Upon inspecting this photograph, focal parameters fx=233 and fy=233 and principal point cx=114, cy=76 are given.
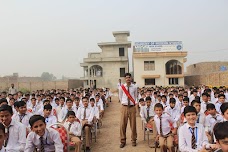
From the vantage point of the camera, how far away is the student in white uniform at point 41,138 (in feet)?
9.99

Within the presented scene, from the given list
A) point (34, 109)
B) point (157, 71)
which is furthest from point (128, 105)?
point (157, 71)

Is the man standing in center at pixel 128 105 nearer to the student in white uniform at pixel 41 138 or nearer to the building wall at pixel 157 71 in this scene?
the student in white uniform at pixel 41 138

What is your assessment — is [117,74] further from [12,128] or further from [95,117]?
[12,128]

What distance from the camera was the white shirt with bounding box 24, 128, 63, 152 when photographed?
3088 millimetres

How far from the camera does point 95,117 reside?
7250 mm

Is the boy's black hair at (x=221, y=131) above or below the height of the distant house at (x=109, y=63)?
below

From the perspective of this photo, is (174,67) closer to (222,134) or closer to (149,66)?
(149,66)

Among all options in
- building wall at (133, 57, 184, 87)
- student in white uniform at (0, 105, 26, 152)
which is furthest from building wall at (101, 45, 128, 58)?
student in white uniform at (0, 105, 26, 152)

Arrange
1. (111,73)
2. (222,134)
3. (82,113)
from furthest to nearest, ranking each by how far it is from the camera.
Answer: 1. (111,73)
2. (82,113)
3. (222,134)

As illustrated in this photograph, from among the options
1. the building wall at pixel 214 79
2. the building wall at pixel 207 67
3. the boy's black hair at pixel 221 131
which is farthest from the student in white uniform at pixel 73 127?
the building wall at pixel 207 67

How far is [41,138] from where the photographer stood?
Answer: 310cm

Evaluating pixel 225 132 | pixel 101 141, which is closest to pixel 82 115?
pixel 101 141

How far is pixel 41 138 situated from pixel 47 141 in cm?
10

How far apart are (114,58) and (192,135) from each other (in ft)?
86.5
